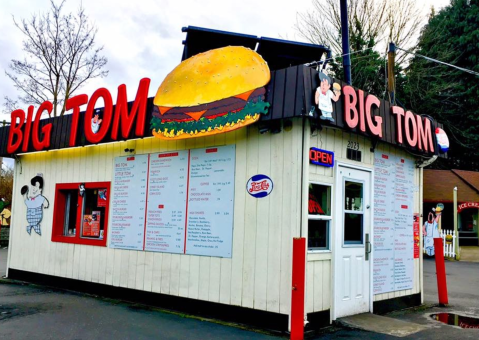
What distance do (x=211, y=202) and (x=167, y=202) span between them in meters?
1.02

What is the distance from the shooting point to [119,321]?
716 cm

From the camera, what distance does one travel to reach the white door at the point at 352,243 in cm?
719

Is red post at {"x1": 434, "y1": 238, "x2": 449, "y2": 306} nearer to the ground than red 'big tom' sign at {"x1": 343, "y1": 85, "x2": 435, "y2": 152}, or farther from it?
nearer to the ground

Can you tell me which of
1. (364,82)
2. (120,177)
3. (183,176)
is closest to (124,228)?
(120,177)

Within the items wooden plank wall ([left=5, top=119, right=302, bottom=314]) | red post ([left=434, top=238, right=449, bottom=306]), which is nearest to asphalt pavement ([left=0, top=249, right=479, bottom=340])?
red post ([left=434, top=238, right=449, bottom=306])

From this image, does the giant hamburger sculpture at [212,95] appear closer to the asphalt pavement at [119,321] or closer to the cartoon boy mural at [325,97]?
the cartoon boy mural at [325,97]

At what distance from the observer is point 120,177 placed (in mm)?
9148

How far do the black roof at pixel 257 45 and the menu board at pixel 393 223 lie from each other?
2672 mm

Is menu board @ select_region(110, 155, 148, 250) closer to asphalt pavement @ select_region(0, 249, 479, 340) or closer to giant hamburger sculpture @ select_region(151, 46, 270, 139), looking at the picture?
asphalt pavement @ select_region(0, 249, 479, 340)

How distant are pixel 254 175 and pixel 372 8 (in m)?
21.9

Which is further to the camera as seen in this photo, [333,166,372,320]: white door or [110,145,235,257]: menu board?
[110,145,235,257]: menu board

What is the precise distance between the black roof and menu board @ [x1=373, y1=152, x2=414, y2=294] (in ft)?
8.77

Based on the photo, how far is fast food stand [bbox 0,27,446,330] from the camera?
6766 mm

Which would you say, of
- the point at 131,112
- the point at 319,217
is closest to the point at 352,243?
the point at 319,217
